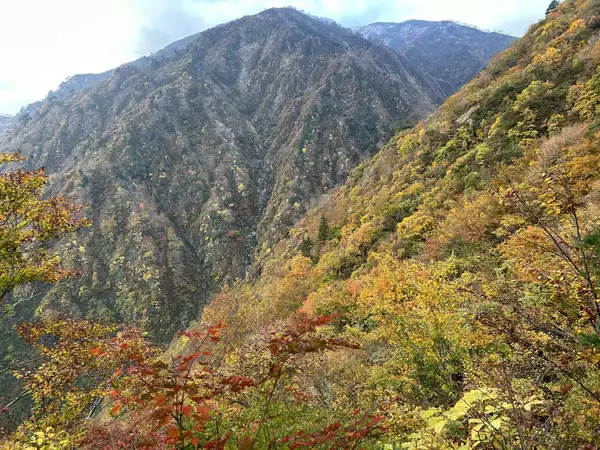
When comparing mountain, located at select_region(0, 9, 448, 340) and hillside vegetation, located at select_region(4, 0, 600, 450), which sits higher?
mountain, located at select_region(0, 9, 448, 340)

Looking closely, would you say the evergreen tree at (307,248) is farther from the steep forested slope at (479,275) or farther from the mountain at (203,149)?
the mountain at (203,149)

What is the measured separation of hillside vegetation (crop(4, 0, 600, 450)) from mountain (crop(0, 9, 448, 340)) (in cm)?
4744

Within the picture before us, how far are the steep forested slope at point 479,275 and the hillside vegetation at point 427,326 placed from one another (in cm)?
9

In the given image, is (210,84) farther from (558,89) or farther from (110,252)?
(558,89)

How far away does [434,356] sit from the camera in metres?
7.84

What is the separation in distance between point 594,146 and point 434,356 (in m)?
15.7

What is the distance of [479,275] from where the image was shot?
41.6 ft

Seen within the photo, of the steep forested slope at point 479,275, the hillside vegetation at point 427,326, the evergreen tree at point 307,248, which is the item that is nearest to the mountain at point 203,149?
the evergreen tree at point 307,248

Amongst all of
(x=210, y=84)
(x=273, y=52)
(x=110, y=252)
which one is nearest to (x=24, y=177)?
(x=110, y=252)

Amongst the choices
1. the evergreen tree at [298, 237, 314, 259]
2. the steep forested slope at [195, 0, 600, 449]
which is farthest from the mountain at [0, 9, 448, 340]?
the steep forested slope at [195, 0, 600, 449]

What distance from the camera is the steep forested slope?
4148mm

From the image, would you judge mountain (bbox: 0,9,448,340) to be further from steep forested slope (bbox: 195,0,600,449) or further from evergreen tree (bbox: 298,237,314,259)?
steep forested slope (bbox: 195,0,600,449)

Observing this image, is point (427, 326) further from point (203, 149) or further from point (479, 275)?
point (203, 149)

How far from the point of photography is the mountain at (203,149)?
84.9 metres
